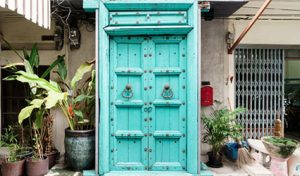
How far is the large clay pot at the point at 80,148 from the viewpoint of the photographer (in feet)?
14.6

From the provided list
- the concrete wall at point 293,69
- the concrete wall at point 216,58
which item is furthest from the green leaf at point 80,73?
the concrete wall at point 293,69

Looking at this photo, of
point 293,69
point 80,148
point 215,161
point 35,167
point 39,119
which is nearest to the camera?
point 35,167

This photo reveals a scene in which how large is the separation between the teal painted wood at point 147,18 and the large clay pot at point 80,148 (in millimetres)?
2116

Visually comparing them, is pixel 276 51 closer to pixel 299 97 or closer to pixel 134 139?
pixel 134 139

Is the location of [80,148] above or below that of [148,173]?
above

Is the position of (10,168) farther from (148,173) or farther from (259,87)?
(259,87)

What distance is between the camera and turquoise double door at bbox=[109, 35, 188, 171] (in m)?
4.36

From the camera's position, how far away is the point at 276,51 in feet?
19.5

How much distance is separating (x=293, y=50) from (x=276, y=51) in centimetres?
61

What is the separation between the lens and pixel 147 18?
4.24m

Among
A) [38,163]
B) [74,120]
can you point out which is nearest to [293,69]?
[74,120]

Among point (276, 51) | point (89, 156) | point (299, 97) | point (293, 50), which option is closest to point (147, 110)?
point (89, 156)

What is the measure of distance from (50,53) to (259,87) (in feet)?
16.6

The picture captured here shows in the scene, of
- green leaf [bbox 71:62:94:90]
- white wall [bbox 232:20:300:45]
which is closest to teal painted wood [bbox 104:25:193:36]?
green leaf [bbox 71:62:94:90]
